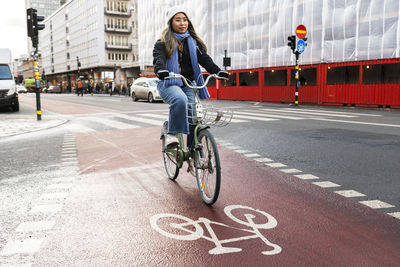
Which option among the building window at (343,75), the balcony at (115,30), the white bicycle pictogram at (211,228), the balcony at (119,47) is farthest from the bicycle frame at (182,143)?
the balcony at (115,30)

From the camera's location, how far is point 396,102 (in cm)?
1848

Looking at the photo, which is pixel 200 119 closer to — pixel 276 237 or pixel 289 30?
pixel 276 237

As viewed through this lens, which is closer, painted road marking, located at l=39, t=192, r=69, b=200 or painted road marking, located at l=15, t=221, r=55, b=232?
painted road marking, located at l=15, t=221, r=55, b=232

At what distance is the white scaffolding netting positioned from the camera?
20938 mm

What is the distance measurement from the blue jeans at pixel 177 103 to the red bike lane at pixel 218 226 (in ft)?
2.46

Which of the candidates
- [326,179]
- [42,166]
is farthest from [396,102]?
[42,166]

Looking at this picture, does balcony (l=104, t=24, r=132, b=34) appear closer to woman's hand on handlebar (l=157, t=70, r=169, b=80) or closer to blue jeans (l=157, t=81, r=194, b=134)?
blue jeans (l=157, t=81, r=194, b=134)

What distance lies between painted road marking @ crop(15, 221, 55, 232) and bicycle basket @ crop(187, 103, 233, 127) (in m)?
1.73

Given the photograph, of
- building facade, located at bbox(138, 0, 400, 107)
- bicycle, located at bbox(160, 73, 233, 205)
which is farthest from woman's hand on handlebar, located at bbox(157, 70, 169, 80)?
building facade, located at bbox(138, 0, 400, 107)

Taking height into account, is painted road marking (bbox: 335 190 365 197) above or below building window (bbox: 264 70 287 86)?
below

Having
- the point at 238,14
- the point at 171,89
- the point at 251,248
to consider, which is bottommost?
the point at 251,248

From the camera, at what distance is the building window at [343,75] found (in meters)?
22.9

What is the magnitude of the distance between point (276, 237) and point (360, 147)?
16.2ft

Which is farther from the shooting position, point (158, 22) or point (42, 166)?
point (158, 22)
